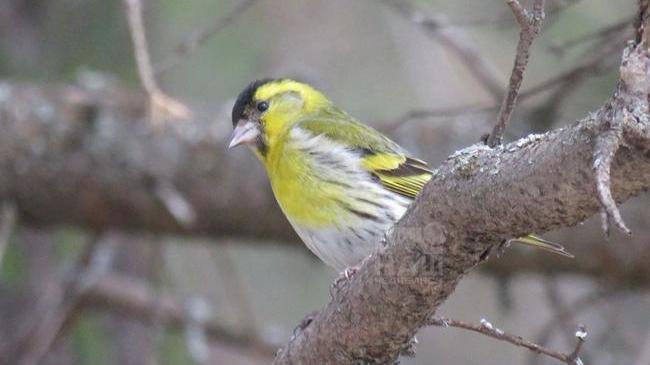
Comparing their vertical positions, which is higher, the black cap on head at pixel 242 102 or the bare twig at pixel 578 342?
the black cap on head at pixel 242 102

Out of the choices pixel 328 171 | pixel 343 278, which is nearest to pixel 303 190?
pixel 328 171

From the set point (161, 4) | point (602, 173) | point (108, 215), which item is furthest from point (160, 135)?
point (602, 173)

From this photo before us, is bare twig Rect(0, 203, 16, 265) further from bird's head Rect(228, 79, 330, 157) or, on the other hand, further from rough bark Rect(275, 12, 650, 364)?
rough bark Rect(275, 12, 650, 364)

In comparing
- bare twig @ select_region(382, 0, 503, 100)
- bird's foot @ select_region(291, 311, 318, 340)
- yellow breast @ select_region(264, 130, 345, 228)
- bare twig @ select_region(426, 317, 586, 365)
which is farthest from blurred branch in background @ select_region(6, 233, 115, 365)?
bare twig @ select_region(426, 317, 586, 365)

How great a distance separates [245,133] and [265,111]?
0.14 meters

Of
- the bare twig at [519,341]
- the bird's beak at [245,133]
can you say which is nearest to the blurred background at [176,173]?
the bird's beak at [245,133]

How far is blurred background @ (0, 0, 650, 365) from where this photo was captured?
4777 millimetres

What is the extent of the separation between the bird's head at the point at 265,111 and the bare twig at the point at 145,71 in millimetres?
319

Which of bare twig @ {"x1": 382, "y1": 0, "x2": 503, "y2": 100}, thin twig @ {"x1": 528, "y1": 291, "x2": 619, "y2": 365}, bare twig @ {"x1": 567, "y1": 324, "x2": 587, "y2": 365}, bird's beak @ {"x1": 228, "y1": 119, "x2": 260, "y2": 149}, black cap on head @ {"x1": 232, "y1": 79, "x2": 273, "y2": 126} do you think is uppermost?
bare twig @ {"x1": 382, "y1": 0, "x2": 503, "y2": 100}

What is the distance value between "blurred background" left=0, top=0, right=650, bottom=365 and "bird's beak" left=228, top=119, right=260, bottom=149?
34 cm

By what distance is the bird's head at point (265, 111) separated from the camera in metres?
4.22

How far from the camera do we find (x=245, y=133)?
13.8 ft

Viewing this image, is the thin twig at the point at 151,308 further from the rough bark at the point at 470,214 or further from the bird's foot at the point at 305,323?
the rough bark at the point at 470,214

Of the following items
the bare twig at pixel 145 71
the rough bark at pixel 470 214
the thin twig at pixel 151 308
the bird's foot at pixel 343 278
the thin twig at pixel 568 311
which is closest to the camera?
the rough bark at pixel 470 214
